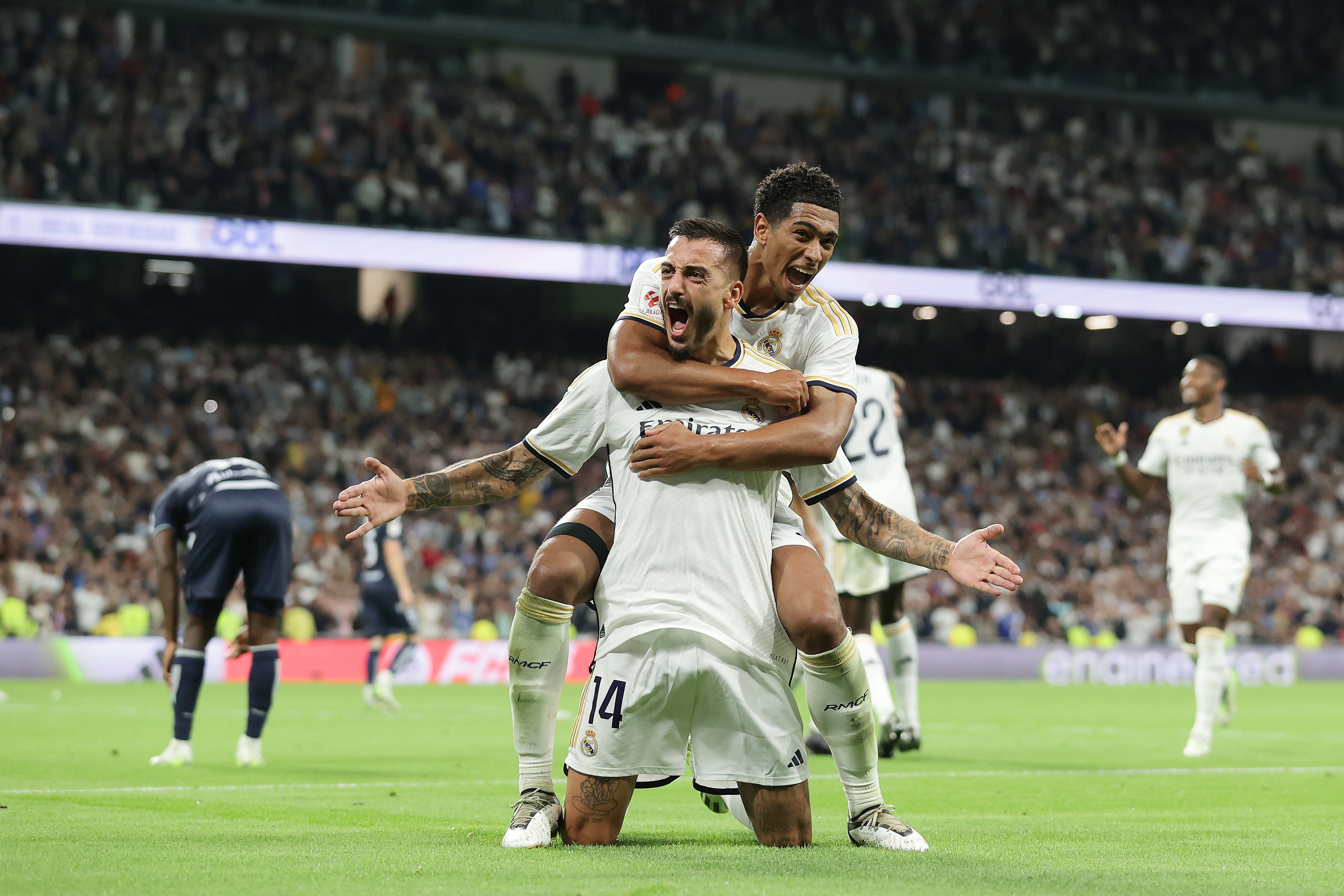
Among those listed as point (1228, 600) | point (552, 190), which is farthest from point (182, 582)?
point (552, 190)

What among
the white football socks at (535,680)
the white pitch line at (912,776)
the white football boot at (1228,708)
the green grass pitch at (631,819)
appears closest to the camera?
the green grass pitch at (631,819)

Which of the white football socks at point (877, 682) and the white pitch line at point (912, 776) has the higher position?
the white football socks at point (877, 682)

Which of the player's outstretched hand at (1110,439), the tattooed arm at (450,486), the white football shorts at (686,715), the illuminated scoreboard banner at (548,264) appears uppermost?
the illuminated scoreboard banner at (548,264)

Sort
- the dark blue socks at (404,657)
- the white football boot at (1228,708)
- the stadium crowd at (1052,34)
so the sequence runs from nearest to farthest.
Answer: the white football boot at (1228,708), the dark blue socks at (404,657), the stadium crowd at (1052,34)

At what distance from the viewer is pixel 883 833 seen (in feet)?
16.6

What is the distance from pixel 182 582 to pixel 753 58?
922 inches

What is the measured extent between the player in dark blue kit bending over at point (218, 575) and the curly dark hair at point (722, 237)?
13.9 feet

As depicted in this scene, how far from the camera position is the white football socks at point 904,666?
31.4 ft

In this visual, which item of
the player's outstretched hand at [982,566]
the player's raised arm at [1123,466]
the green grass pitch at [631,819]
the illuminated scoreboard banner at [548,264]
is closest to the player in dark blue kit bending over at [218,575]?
the green grass pitch at [631,819]

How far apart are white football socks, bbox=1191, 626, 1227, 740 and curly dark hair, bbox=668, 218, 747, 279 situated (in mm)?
5813

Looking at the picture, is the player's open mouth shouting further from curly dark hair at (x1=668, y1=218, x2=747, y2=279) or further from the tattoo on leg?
the tattoo on leg

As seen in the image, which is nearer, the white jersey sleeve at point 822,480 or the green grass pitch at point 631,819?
the green grass pitch at point 631,819

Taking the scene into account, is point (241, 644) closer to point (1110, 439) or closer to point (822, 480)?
point (822, 480)

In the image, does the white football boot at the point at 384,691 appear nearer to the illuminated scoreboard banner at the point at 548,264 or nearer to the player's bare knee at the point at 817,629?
the illuminated scoreboard banner at the point at 548,264
